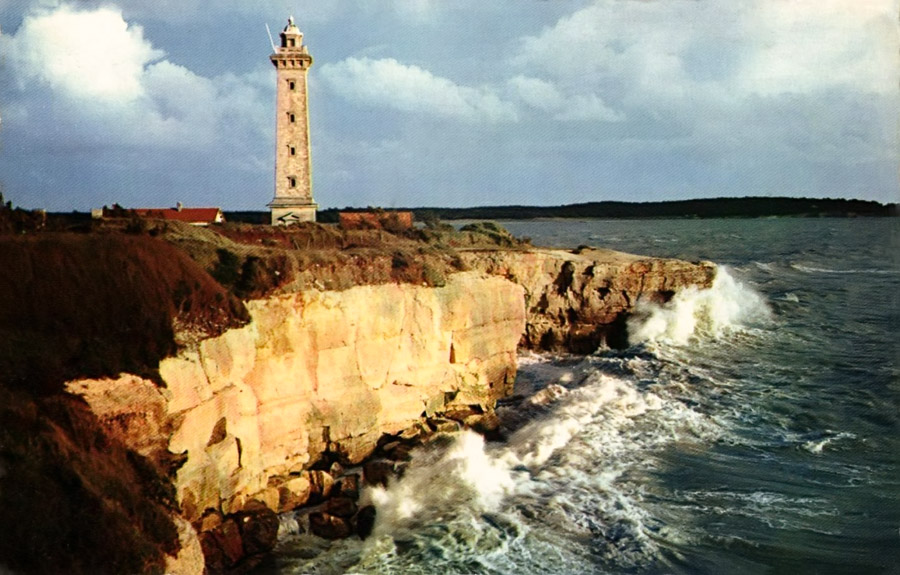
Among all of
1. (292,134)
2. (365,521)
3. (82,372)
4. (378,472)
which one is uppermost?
(292,134)

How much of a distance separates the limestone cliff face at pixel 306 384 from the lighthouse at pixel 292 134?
13.4 metres

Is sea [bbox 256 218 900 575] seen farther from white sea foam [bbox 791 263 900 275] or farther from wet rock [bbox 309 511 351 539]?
white sea foam [bbox 791 263 900 275]

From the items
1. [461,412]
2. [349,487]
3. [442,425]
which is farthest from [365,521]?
[461,412]

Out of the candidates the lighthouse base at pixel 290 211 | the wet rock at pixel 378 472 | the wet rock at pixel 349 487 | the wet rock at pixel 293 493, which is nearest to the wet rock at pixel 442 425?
the wet rock at pixel 378 472

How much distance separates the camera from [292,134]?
33.2 m

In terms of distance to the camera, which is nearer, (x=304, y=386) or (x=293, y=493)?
(x=293, y=493)

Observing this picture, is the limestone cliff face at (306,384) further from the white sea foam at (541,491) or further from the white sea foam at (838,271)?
the white sea foam at (838,271)

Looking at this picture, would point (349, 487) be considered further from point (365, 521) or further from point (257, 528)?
point (257, 528)

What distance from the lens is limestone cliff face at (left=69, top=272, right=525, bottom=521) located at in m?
13.1

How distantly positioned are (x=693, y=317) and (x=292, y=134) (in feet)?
69.5

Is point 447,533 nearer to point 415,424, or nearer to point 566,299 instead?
point 415,424

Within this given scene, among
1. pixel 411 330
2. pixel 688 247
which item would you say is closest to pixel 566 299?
pixel 411 330

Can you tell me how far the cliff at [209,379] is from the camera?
10.9 m

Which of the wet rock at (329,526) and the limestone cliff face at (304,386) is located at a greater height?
the limestone cliff face at (304,386)
